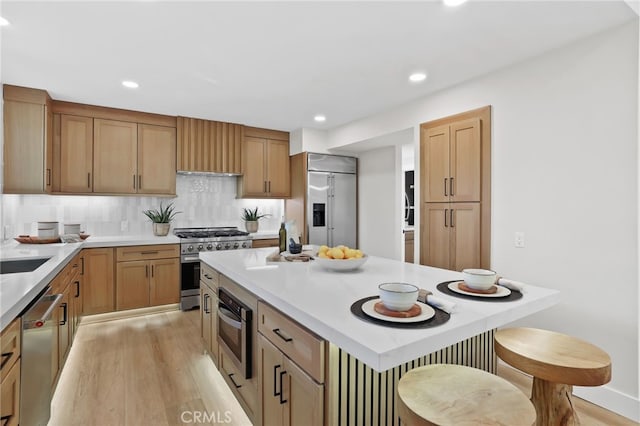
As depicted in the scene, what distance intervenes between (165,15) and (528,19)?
2224 mm

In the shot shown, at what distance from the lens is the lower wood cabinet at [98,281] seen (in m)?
3.52

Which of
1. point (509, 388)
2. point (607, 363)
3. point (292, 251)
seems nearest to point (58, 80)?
point (292, 251)

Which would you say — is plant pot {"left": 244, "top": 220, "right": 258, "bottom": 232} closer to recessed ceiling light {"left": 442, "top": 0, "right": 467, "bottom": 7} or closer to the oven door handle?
the oven door handle

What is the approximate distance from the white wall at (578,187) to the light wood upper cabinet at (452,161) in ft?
0.57

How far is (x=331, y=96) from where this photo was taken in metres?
3.48

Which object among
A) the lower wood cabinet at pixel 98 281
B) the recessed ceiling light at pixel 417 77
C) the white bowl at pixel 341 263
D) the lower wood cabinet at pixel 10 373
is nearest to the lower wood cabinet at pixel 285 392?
the white bowl at pixel 341 263

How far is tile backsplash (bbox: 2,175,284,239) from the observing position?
365 centimetres

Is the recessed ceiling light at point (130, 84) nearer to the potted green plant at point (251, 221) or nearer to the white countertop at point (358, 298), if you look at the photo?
the white countertop at point (358, 298)

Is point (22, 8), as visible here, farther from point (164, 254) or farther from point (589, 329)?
point (589, 329)

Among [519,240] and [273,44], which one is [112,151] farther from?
[519,240]

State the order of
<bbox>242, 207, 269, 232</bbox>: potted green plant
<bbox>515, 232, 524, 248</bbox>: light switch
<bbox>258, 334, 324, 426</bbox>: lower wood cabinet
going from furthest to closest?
<bbox>242, 207, 269, 232</bbox>: potted green plant
<bbox>515, 232, 524, 248</bbox>: light switch
<bbox>258, 334, 324, 426</bbox>: lower wood cabinet

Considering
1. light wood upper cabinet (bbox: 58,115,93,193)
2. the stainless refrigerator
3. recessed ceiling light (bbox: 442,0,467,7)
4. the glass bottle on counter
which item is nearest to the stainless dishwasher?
the glass bottle on counter

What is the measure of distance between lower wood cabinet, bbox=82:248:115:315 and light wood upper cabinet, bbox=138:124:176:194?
2.93ft

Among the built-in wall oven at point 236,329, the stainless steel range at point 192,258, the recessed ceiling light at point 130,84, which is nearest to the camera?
the built-in wall oven at point 236,329
